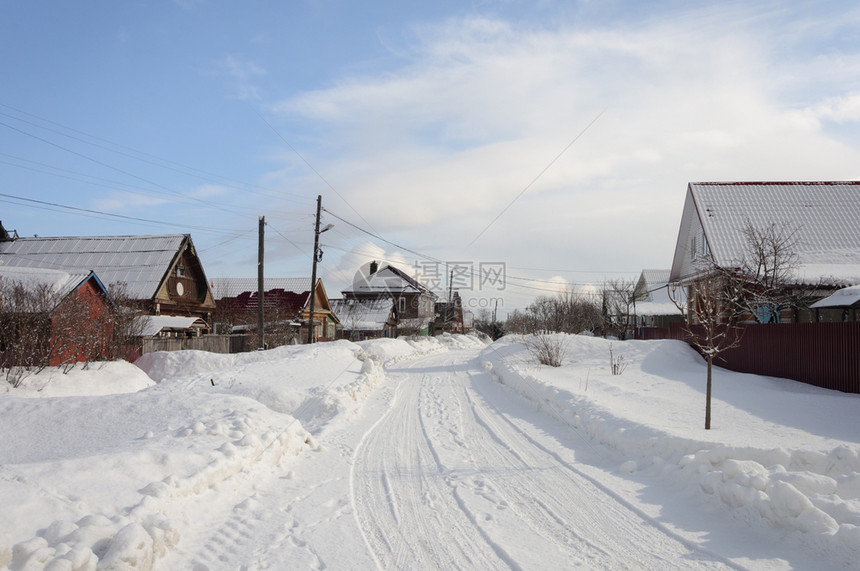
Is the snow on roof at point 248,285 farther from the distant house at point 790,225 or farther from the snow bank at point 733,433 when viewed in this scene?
the snow bank at point 733,433

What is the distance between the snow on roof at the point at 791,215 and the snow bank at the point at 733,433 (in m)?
9.04

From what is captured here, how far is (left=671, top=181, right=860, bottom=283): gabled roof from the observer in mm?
24125

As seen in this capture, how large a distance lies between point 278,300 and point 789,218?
116ft

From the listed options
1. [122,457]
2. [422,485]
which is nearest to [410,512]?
[422,485]

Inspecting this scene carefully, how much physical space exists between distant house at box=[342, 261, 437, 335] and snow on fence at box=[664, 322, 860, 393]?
1788 inches

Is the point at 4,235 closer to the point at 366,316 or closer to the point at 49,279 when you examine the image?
the point at 49,279

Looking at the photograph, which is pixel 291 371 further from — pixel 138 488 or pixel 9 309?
pixel 138 488

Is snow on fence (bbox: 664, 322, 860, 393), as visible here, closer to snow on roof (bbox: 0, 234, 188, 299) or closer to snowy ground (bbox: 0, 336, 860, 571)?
snowy ground (bbox: 0, 336, 860, 571)

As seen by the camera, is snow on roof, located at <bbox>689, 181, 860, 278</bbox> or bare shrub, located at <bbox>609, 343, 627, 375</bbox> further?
snow on roof, located at <bbox>689, 181, 860, 278</bbox>

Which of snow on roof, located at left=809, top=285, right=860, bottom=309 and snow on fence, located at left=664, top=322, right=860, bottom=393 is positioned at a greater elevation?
snow on roof, located at left=809, top=285, right=860, bottom=309

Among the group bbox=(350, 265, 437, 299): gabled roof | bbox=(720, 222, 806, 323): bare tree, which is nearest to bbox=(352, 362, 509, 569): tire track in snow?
bbox=(720, 222, 806, 323): bare tree

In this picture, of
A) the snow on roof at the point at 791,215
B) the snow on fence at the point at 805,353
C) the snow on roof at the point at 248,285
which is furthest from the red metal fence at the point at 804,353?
the snow on roof at the point at 248,285

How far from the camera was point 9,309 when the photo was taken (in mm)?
15188

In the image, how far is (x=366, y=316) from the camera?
193 feet
